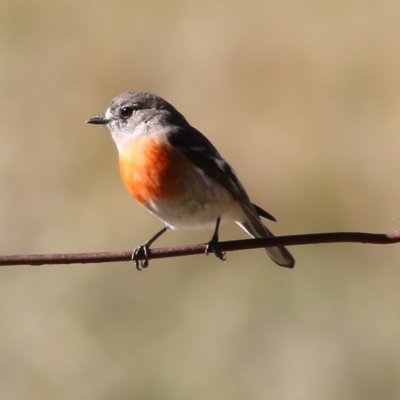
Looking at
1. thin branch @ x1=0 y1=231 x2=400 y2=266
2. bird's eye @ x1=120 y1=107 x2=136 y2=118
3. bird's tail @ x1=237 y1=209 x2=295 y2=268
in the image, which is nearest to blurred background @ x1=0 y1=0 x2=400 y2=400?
bird's tail @ x1=237 y1=209 x2=295 y2=268

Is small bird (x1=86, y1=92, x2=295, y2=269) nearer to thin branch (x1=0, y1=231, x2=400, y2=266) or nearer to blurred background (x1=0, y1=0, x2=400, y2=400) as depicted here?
thin branch (x1=0, y1=231, x2=400, y2=266)

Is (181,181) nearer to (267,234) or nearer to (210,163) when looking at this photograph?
(210,163)

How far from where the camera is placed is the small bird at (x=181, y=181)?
4840 mm

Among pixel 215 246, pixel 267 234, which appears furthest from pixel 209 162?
pixel 215 246

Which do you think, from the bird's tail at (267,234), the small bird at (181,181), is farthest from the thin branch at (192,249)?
the bird's tail at (267,234)

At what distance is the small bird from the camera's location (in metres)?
4.84

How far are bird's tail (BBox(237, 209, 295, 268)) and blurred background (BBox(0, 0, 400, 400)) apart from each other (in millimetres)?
1874

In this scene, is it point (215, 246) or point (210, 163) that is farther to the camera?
point (210, 163)

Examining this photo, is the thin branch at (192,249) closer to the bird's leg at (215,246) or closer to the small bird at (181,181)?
the bird's leg at (215,246)

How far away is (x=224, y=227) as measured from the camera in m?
8.45

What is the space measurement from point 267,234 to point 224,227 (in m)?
3.16

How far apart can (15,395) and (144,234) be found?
2331 millimetres

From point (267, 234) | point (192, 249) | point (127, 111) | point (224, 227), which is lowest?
point (224, 227)

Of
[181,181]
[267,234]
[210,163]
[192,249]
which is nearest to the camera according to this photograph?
[192,249]
